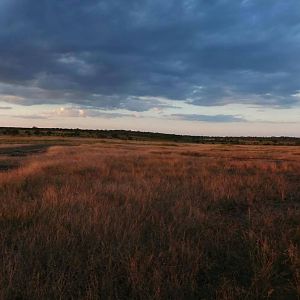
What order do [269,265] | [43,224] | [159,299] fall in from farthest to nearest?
[43,224] → [269,265] → [159,299]

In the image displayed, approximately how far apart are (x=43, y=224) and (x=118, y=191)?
412cm

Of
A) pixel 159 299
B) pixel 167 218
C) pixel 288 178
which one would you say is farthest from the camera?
pixel 288 178

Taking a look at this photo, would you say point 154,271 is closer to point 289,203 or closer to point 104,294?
point 104,294

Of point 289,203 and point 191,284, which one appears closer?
point 191,284

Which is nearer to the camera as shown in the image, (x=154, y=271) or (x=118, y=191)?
(x=154, y=271)

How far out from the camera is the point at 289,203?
10.5 metres

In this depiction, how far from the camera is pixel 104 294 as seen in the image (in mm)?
4562

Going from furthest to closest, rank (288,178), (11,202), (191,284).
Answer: (288,178) < (11,202) < (191,284)

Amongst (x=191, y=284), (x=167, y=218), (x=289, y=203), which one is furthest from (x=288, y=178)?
(x=191, y=284)

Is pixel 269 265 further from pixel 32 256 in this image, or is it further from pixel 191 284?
pixel 32 256

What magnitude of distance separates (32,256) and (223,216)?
4324mm

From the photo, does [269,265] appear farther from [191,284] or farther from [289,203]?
[289,203]

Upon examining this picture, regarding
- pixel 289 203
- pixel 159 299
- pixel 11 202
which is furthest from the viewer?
pixel 289 203

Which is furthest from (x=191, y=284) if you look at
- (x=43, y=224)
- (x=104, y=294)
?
(x=43, y=224)
